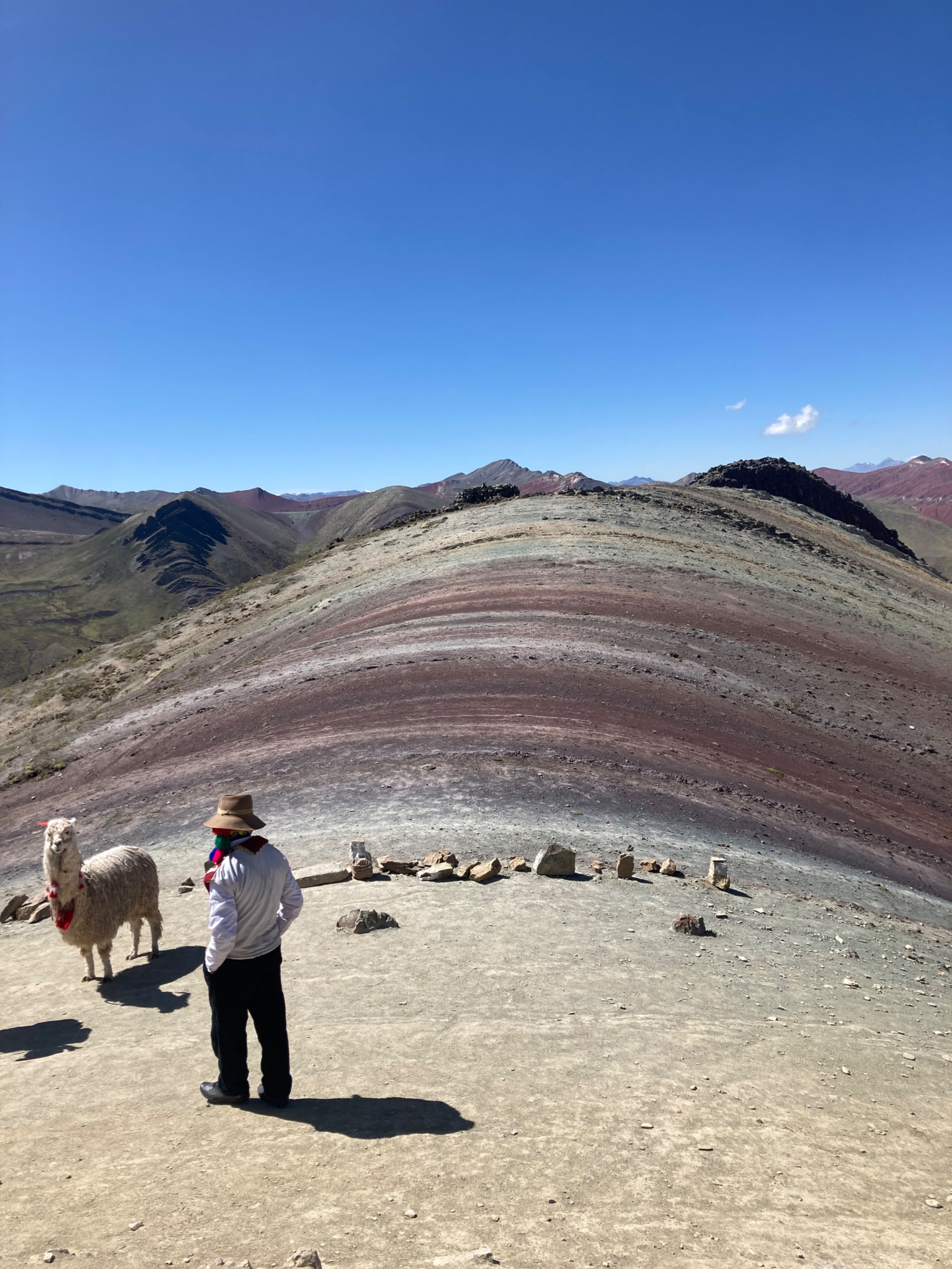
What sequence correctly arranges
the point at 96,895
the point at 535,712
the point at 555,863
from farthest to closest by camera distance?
the point at 535,712 → the point at 555,863 → the point at 96,895

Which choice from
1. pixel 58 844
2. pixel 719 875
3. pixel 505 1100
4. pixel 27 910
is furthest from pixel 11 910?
pixel 719 875

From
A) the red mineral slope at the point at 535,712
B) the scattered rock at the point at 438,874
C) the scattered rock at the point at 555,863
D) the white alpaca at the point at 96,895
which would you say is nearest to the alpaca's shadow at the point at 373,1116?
the white alpaca at the point at 96,895

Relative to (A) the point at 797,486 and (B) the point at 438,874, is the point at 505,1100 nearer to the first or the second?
(B) the point at 438,874

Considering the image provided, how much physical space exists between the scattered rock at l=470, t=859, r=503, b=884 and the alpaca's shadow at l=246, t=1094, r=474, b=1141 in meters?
5.11

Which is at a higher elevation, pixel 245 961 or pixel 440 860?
pixel 245 961

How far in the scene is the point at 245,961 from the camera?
5.66 m

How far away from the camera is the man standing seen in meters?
5.57

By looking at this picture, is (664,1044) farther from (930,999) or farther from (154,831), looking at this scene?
(154,831)

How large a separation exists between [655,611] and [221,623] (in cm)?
2247

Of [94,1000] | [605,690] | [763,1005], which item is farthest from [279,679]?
[763,1005]

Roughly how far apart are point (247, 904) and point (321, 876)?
18.5ft

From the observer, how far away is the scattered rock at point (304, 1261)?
388 centimetres

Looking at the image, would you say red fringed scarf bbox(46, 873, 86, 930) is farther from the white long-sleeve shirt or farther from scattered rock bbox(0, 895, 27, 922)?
scattered rock bbox(0, 895, 27, 922)

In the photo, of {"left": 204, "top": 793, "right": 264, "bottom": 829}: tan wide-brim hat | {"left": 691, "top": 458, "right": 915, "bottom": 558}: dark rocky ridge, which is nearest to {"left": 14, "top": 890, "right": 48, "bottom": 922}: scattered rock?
{"left": 204, "top": 793, "right": 264, "bottom": 829}: tan wide-brim hat
